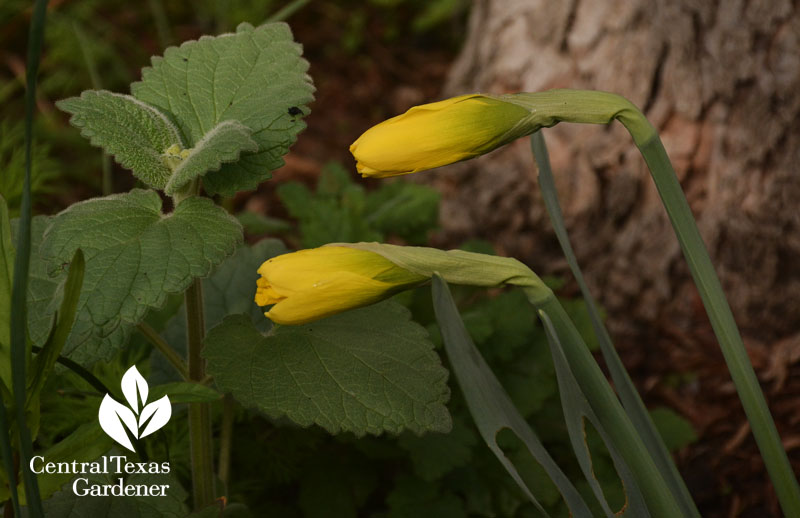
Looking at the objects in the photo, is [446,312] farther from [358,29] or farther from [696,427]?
[358,29]

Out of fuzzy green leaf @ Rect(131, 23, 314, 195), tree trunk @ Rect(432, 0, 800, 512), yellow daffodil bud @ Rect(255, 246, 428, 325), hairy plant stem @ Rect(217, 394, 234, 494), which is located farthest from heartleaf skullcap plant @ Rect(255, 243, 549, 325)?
tree trunk @ Rect(432, 0, 800, 512)

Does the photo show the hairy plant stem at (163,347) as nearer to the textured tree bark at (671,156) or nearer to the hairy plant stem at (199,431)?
the hairy plant stem at (199,431)

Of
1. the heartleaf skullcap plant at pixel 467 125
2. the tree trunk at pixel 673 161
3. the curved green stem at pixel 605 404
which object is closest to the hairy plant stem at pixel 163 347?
the heartleaf skullcap plant at pixel 467 125

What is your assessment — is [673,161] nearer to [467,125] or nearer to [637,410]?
[637,410]

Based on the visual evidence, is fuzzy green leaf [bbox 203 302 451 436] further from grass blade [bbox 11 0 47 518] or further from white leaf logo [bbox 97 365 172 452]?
grass blade [bbox 11 0 47 518]

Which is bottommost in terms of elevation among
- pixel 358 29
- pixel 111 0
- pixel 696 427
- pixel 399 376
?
pixel 696 427

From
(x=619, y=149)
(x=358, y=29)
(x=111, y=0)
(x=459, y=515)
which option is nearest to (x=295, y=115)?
(x=459, y=515)

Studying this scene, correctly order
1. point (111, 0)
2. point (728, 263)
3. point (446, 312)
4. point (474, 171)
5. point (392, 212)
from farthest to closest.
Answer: point (111, 0) → point (474, 171) → point (728, 263) → point (392, 212) → point (446, 312)
